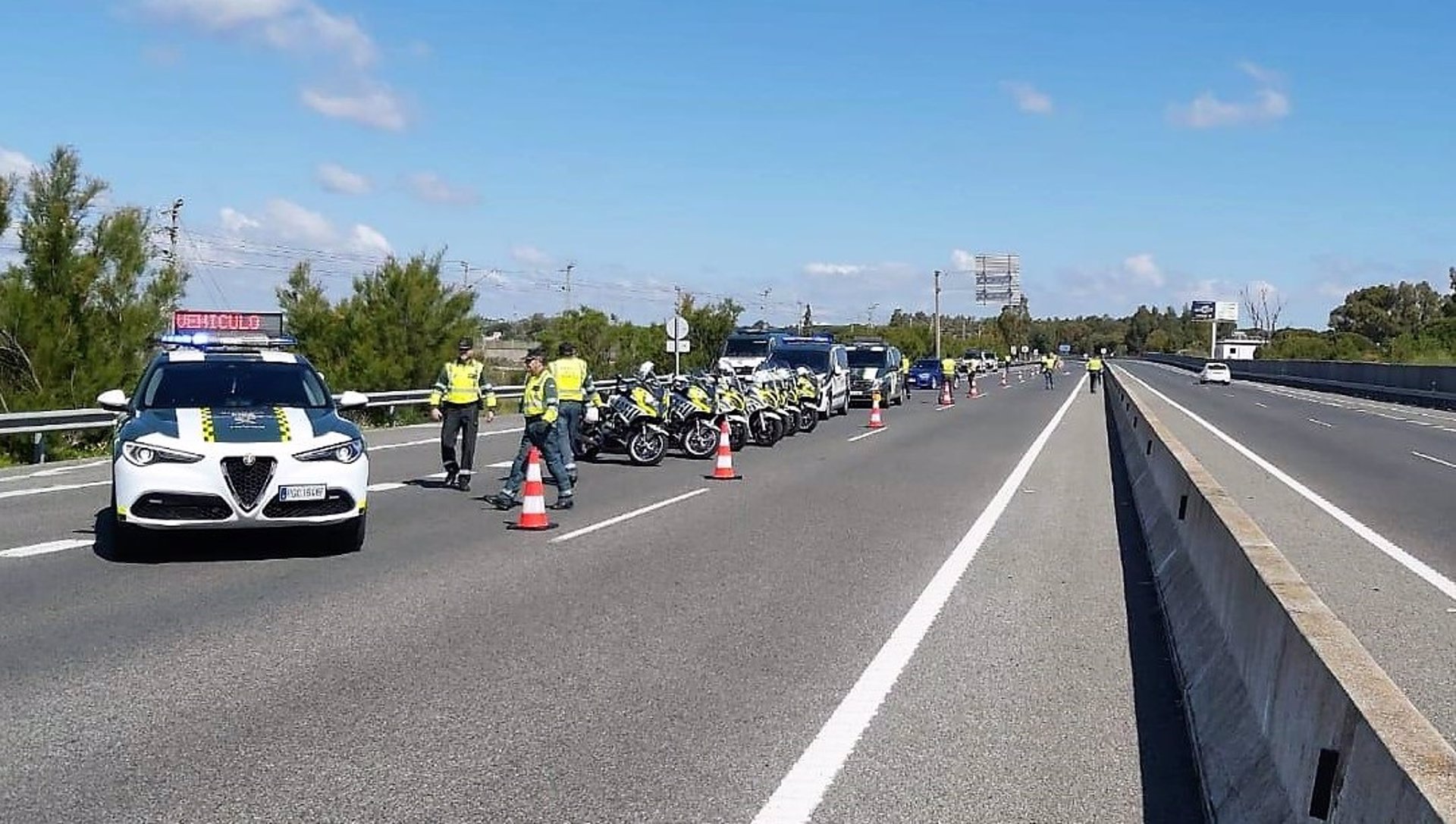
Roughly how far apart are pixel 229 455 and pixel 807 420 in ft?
65.0

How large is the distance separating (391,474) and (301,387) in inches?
260

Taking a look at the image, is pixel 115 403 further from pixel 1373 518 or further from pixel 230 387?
pixel 1373 518

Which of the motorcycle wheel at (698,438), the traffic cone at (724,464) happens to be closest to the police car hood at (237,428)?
the traffic cone at (724,464)

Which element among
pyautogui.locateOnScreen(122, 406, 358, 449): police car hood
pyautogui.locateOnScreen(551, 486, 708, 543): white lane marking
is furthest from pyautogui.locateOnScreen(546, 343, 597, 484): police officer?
pyautogui.locateOnScreen(122, 406, 358, 449): police car hood

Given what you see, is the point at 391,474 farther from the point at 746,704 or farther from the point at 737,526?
the point at 746,704

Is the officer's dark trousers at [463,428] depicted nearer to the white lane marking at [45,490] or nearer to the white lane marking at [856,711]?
the white lane marking at [45,490]

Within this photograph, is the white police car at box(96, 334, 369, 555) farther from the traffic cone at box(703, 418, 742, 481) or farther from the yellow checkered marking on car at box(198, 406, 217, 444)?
the traffic cone at box(703, 418, 742, 481)

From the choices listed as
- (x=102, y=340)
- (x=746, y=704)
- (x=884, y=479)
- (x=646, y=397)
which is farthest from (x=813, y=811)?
(x=102, y=340)

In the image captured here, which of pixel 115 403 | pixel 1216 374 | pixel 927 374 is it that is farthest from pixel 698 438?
pixel 1216 374

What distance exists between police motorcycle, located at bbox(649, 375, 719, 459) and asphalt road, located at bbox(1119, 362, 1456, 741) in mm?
7602

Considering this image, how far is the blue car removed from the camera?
209 ft

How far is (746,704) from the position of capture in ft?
23.0

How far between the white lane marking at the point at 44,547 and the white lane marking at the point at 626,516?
3.98 metres

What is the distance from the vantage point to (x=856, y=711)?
22.6 ft
